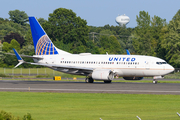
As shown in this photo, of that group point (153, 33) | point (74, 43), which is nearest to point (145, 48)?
point (153, 33)

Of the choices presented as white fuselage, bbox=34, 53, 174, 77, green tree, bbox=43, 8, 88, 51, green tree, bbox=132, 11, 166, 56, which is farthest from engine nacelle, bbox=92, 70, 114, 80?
green tree, bbox=43, 8, 88, 51

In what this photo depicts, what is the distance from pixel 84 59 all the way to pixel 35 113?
31784 millimetres

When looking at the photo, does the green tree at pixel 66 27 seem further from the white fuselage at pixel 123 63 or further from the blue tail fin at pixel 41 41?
the white fuselage at pixel 123 63

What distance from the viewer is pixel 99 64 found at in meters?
48.6

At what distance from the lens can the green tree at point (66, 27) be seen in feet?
432

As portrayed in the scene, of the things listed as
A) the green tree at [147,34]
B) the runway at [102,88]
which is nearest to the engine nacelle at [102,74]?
the runway at [102,88]

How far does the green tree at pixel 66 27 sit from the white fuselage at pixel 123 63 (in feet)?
263

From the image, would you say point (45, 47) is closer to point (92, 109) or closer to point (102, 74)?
point (102, 74)

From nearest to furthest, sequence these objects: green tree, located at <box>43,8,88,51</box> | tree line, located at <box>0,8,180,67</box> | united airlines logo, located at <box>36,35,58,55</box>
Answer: united airlines logo, located at <box>36,35,58,55</box> → tree line, located at <box>0,8,180,67</box> → green tree, located at <box>43,8,88,51</box>

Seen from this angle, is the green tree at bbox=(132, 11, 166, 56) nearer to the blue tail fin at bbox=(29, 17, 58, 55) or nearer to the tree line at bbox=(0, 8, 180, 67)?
the tree line at bbox=(0, 8, 180, 67)

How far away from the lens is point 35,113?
1856 centimetres

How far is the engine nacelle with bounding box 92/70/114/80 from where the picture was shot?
4517cm

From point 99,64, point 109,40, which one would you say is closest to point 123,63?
point 99,64

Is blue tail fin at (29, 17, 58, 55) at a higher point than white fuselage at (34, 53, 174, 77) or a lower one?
higher
